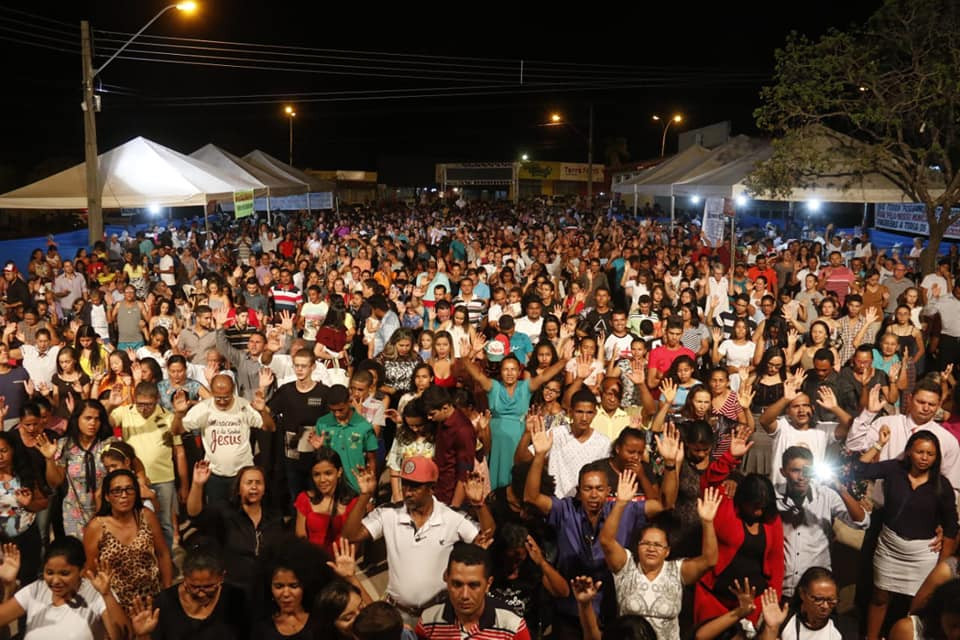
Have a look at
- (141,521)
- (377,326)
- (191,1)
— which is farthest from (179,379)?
(191,1)

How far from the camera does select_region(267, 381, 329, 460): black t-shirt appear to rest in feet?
21.1

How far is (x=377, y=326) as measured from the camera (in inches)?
360

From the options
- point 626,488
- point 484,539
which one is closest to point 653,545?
point 626,488

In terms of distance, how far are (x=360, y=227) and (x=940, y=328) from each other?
1651 centimetres

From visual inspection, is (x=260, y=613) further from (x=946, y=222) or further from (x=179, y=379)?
(x=946, y=222)

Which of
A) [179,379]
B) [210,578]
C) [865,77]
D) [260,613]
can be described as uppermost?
[865,77]

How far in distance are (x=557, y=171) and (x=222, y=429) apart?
2381 inches

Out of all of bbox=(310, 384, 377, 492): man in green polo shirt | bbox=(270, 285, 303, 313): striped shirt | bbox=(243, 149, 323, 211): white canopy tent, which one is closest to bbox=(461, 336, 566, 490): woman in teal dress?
bbox=(310, 384, 377, 492): man in green polo shirt

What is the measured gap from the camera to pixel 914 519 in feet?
15.7

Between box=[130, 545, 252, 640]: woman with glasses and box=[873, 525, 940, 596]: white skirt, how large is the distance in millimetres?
3538

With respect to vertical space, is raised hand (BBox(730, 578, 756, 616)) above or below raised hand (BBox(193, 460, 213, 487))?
below

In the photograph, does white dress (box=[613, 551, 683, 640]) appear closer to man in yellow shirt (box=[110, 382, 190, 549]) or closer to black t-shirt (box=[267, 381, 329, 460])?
black t-shirt (box=[267, 381, 329, 460])

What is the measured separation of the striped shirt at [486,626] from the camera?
3.63 m

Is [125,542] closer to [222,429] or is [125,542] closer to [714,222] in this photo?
[222,429]
